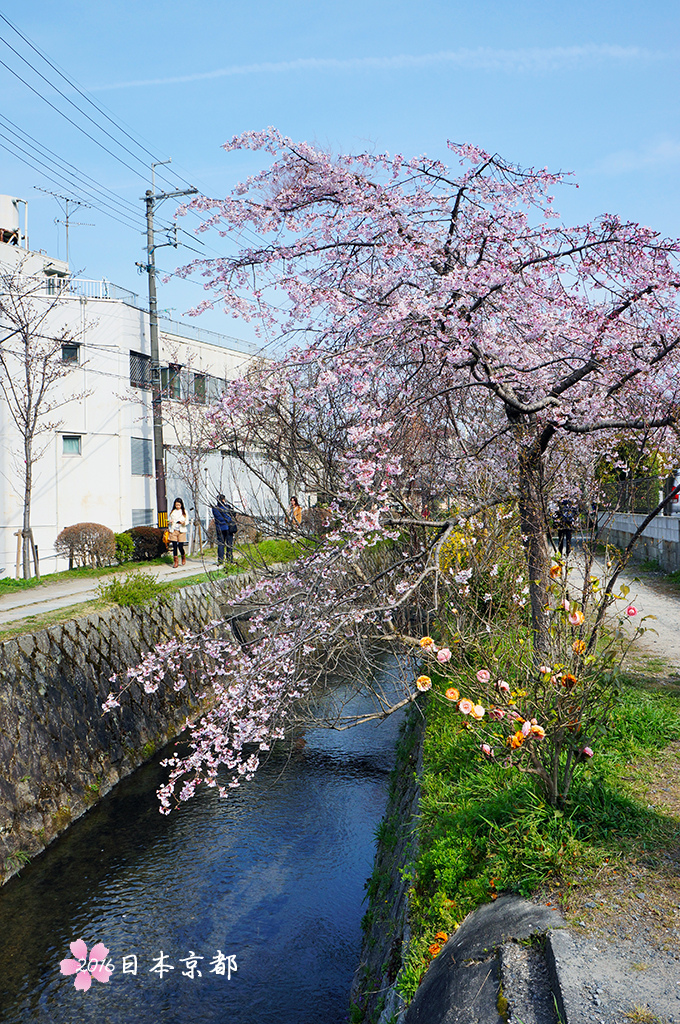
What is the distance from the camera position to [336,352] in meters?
6.18

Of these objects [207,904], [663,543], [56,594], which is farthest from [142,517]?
[207,904]

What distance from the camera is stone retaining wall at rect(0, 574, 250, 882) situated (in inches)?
333

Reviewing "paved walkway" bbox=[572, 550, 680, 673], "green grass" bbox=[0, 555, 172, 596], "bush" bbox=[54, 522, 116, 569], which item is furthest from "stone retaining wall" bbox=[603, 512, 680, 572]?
"bush" bbox=[54, 522, 116, 569]

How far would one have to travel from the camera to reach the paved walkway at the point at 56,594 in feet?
37.8

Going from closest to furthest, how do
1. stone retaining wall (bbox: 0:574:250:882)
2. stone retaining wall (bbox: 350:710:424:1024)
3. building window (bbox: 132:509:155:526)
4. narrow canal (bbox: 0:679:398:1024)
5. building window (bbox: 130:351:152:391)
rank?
1. stone retaining wall (bbox: 350:710:424:1024)
2. narrow canal (bbox: 0:679:398:1024)
3. stone retaining wall (bbox: 0:574:250:882)
4. building window (bbox: 132:509:155:526)
5. building window (bbox: 130:351:152:391)

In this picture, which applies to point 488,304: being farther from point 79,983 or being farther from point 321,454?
point 79,983

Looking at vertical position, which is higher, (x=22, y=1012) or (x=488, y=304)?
(x=488, y=304)

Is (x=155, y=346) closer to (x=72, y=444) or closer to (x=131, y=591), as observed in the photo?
(x=72, y=444)

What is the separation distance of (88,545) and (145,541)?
1.87 meters

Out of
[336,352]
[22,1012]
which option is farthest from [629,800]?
[22,1012]

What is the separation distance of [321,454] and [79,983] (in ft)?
21.7

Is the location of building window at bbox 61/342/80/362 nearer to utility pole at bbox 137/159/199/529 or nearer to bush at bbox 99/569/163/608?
utility pole at bbox 137/159/199/529

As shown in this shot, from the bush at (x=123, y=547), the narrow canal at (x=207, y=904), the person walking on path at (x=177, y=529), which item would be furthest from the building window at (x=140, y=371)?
the narrow canal at (x=207, y=904)

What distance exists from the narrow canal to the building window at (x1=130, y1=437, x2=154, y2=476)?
1499 cm
